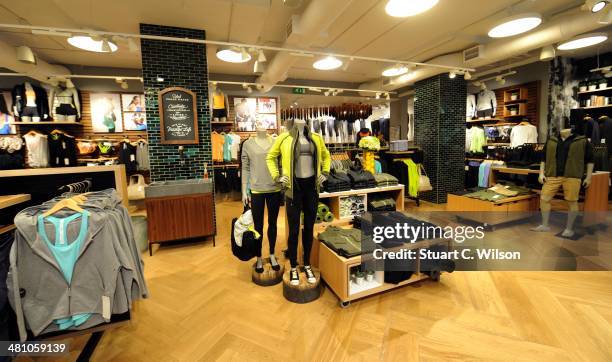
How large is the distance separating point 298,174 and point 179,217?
7.54 feet

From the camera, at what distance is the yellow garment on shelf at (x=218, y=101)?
7086 mm

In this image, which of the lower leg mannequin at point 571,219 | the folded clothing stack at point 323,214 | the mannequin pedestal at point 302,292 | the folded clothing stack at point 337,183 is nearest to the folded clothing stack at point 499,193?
the lower leg mannequin at point 571,219

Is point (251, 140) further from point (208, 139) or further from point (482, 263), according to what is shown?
point (482, 263)

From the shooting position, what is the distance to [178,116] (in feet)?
14.3

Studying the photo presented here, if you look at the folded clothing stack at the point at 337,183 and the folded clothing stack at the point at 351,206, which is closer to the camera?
the folded clothing stack at the point at 337,183

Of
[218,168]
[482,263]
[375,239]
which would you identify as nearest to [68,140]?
[218,168]

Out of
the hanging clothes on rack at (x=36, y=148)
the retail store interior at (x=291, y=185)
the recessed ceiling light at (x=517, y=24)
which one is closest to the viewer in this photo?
the retail store interior at (x=291, y=185)

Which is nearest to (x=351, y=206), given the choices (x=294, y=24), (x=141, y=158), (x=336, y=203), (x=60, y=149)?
(x=336, y=203)

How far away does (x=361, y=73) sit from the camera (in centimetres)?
761

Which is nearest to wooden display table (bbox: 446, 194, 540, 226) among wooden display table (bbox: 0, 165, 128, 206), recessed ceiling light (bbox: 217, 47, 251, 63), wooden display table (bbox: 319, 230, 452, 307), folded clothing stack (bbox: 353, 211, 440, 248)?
wooden display table (bbox: 319, 230, 452, 307)

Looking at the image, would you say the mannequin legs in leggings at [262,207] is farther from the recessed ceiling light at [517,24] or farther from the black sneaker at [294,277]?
the recessed ceiling light at [517,24]

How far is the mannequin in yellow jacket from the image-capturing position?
2.67 m

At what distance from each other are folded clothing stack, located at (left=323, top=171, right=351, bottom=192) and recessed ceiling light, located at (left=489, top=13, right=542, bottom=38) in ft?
9.90

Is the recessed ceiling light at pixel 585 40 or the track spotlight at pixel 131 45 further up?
the recessed ceiling light at pixel 585 40
